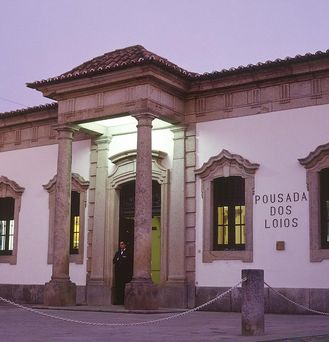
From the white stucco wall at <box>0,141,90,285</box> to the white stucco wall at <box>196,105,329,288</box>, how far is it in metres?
5.07

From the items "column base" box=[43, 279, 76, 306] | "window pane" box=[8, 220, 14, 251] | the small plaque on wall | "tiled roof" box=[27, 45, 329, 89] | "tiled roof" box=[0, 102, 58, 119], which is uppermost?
"tiled roof" box=[27, 45, 329, 89]

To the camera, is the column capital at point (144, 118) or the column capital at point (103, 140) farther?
the column capital at point (103, 140)

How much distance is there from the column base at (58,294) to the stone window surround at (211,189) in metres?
3.77

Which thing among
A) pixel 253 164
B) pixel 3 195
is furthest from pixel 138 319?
pixel 3 195

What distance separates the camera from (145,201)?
16.7 meters

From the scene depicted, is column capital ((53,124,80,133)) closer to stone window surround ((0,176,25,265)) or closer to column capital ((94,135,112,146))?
column capital ((94,135,112,146))

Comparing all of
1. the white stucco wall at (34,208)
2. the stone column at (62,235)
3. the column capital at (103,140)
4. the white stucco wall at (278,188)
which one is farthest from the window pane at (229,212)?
the white stucco wall at (34,208)

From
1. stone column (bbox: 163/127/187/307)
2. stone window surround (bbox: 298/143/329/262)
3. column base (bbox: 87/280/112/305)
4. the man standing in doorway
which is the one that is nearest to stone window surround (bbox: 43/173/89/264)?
column base (bbox: 87/280/112/305)

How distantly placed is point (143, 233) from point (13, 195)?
6966 mm

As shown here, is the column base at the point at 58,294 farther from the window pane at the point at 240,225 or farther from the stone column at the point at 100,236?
the window pane at the point at 240,225

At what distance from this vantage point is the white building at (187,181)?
1638 centimetres

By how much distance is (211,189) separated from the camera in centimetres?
1791

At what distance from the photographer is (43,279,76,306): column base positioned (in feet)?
58.5

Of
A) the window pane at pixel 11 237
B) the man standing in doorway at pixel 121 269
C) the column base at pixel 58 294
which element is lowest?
the column base at pixel 58 294
